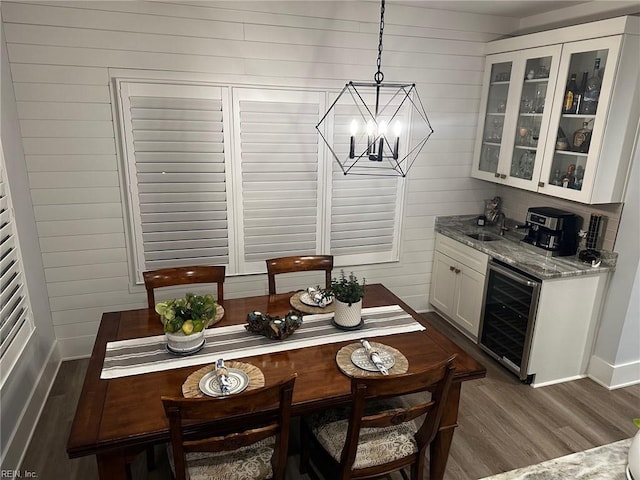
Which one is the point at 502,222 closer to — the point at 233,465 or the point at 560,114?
the point at 560,114

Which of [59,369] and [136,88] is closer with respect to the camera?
[136,88]

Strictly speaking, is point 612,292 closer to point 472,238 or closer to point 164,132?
point 472,238

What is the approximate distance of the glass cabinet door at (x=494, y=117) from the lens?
3588mm

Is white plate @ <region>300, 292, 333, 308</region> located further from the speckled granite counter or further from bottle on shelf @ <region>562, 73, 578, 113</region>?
bottle on shelf @ <region>562, 73, 578, 113</region>

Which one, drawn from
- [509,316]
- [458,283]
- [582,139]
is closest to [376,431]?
[509,316]

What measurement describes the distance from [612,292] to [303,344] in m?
2.30

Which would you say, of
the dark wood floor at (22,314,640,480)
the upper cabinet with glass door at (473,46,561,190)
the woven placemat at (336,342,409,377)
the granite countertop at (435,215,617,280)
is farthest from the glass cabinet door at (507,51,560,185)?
the woven placemat at (336,342,409,377)

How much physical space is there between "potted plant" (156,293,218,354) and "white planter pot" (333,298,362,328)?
0.67 metres

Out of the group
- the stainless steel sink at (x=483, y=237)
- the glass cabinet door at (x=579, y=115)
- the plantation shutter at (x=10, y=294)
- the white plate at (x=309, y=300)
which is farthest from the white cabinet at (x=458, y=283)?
the plantation shutter at (x=10, y=294)

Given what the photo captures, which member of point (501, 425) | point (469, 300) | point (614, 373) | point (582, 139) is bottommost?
point (501, 425)

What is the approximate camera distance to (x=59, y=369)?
325 cm

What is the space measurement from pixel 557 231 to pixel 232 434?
8.87ft

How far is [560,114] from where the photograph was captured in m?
3.02

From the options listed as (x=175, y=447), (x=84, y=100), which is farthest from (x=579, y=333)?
(x=84, y=100)
